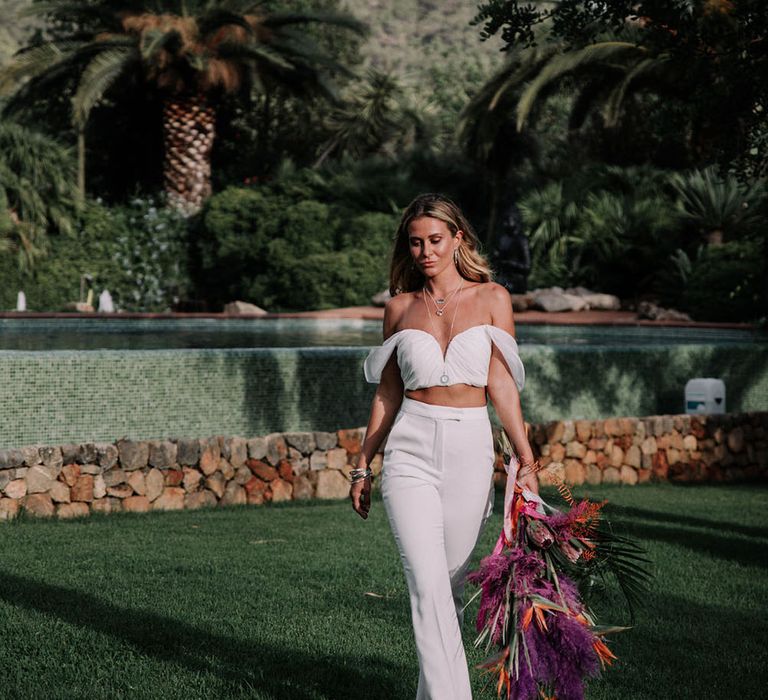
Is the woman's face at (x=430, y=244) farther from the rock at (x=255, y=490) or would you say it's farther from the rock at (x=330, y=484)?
the rock at (x=330, y=484)

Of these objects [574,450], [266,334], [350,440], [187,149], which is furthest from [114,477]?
[187,149]

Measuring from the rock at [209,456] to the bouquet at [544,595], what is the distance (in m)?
5.35

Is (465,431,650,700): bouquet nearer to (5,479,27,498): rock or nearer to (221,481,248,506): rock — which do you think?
(5,479,27,498): rock

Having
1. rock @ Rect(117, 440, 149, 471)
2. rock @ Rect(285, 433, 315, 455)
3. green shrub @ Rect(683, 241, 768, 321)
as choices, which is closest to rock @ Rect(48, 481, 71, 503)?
rock @ Rect(117, 440, 149, 471)

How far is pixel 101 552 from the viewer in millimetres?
6691

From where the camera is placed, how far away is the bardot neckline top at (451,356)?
368cm

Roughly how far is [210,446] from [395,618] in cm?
359

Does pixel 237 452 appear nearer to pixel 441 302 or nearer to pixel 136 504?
pixel 136 504

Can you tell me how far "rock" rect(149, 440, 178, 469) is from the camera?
8.45m

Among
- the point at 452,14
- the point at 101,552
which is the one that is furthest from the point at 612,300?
the point at 452,14

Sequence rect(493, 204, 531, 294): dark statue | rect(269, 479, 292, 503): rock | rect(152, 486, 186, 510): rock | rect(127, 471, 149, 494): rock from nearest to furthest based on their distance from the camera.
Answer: rect(127, 471, 149, 494): rock → rect(152, 486, 186, 510): rock → rect(269, 479, 292, 503): rock → rect(493, 204, 531, 294): dark statue

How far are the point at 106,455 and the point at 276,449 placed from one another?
1.40 metres

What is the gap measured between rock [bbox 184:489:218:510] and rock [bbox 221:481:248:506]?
0.28ft

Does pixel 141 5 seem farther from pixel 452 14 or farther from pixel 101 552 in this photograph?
pixel 452 14
